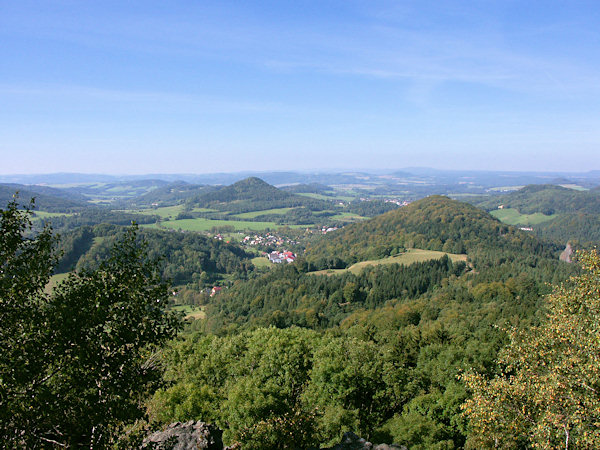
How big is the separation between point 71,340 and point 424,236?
150 meters

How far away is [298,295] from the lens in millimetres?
96062

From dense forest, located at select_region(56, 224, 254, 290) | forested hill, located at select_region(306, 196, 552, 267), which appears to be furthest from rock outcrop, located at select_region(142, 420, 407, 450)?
dense forest, located at select_region(56, 224, 254, 290)

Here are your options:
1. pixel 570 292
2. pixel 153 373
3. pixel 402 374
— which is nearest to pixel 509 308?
pixel 402 374

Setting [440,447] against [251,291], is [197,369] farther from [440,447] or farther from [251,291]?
[251,291]

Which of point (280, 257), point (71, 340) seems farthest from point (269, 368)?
point (280, 257)

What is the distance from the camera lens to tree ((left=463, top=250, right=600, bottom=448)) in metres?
11.8

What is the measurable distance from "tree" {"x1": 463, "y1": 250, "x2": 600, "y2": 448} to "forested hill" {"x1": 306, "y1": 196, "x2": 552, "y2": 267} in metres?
113

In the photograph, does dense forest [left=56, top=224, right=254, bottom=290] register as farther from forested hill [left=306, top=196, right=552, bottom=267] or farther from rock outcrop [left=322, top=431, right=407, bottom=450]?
rock outcrop [left=322, top=431, right=407, bottom=450]

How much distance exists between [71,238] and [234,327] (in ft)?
411

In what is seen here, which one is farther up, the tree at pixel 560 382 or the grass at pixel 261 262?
the tree at pixel 560 382

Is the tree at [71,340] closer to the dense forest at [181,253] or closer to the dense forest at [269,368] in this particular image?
the dense forest at [269,368]

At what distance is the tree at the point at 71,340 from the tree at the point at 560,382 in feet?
39.7

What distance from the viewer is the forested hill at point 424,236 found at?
134750 mm

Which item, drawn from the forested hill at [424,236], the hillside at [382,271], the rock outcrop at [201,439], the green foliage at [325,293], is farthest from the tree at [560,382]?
the forested hill at [424,236]
